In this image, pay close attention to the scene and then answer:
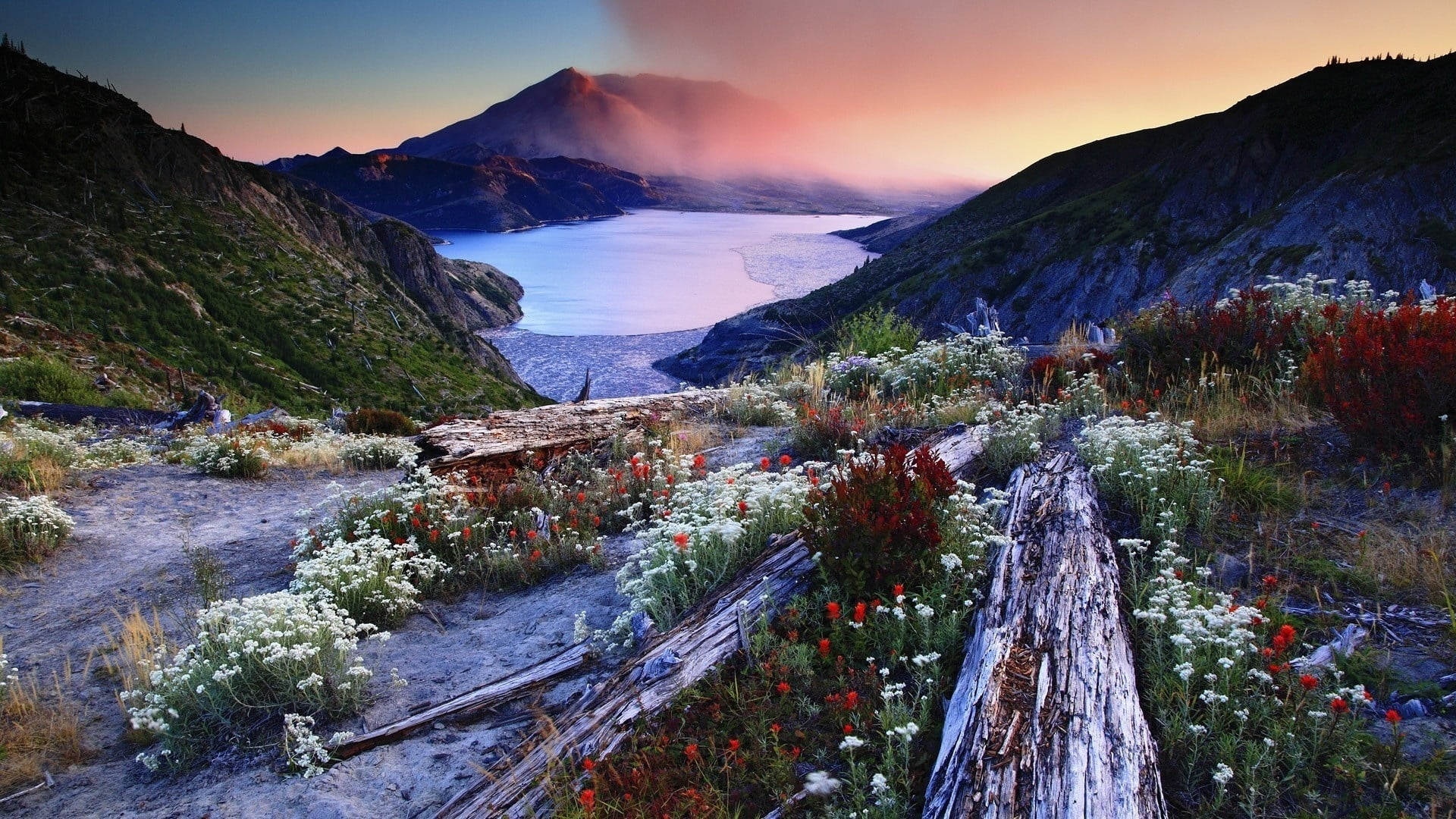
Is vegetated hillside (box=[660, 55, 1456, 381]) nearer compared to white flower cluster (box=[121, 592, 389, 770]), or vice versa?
white flower cluster (box=[121, 592, 389, 770])

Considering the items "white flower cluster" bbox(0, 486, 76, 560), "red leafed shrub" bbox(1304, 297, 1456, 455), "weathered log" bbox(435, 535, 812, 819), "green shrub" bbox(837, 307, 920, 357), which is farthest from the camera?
"green shrub" bbox(837, 307, 920, 357)

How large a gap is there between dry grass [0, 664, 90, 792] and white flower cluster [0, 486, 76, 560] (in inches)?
140

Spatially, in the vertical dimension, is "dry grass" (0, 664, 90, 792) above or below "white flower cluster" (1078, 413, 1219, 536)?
below

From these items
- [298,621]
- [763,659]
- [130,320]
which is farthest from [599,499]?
[130,320]

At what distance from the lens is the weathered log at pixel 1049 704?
308cm

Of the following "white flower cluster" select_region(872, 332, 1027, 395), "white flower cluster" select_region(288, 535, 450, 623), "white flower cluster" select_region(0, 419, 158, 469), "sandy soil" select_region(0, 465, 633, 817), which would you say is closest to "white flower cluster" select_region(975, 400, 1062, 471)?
"white flower cluster" select_region(872, 332, 1027, 395)

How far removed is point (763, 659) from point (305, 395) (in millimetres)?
58372

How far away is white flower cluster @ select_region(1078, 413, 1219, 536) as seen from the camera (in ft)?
18.3

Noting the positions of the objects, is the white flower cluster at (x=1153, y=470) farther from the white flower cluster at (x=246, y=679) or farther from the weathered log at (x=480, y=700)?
the white flower cluster at (x=246, y=679)

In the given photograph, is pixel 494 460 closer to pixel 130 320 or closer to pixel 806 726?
pixel 806 726

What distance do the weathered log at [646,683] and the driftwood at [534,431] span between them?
204 inches

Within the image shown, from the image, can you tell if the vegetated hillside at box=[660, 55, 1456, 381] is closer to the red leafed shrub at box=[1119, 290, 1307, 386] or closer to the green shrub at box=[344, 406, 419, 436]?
the green shrub at box=[344, 406, 419, 436]

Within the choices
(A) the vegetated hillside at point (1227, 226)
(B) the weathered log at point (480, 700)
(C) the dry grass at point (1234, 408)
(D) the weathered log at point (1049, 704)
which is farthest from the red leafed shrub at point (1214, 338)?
(A) the vegetated hillside at point (1227, 226)

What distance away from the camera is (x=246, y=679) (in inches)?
191
